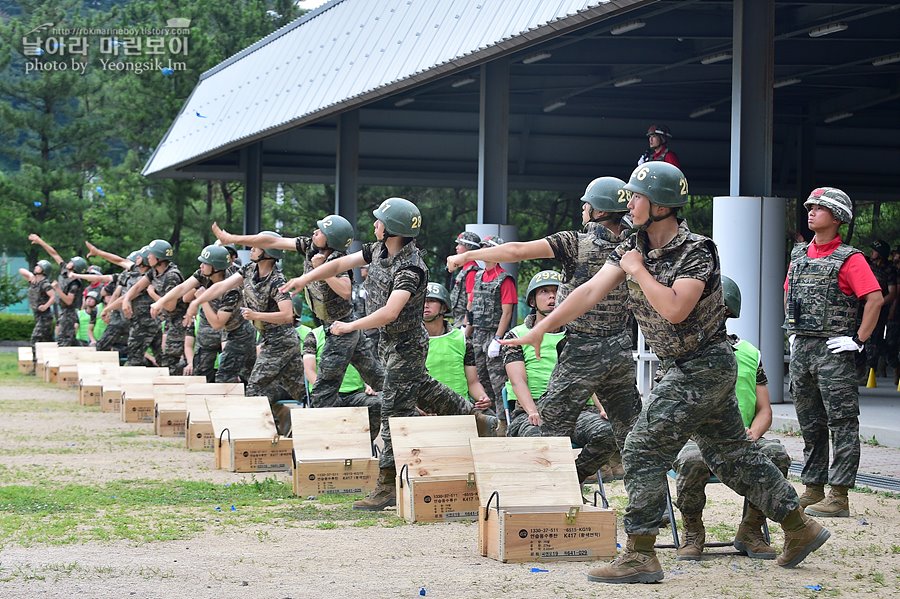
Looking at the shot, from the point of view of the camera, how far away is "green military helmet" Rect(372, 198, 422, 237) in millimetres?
9859

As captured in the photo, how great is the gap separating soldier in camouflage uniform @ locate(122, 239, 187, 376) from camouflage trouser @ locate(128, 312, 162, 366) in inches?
42.2

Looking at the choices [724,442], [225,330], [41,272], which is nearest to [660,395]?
[724,442]

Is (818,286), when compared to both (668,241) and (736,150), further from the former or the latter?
(736,150)

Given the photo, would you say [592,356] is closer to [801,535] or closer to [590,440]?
[590,440]

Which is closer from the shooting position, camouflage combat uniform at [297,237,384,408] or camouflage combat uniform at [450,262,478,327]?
camouflage combat uniform at [297,237,384,408]

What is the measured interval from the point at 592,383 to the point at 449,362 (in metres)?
3.33

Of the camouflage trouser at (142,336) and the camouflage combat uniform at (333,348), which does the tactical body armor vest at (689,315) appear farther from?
the camouflage trouser at (142,336)

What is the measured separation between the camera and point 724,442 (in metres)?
7.30

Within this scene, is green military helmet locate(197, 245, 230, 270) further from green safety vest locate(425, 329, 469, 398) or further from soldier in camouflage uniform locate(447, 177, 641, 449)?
soldier in camouflage uniform locate(447, 177, 641, 449)

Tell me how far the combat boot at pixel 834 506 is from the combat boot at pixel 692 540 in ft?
6.50

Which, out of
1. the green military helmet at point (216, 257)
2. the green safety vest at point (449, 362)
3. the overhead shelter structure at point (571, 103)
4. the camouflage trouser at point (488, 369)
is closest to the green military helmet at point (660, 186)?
the green safety vest at point (449, 362)

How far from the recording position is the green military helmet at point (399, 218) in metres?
9.86

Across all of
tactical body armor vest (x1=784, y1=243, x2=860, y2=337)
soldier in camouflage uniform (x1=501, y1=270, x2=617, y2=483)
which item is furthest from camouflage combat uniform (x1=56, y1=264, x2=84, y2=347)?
tactical body armor vest (x1=784, y1=243, x2=860, y2=337)

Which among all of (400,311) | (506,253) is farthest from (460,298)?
(506,253)
